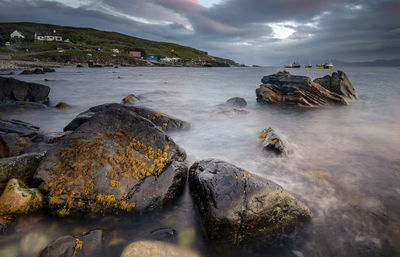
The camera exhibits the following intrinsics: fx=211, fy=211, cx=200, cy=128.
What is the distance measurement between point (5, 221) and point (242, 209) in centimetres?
375

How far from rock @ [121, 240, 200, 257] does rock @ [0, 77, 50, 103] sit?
1313 cm

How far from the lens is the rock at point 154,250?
290 cm

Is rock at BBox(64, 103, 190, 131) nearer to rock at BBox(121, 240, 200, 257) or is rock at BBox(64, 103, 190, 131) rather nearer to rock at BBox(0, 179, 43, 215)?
rock at BBox(0, 179, 43, 215)

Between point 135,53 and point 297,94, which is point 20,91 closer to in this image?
point 297,94

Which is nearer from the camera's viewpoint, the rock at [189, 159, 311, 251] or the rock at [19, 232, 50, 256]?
the rock at [19, 232, 50, 256]

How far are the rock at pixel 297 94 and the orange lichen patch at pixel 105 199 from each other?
13988 mm

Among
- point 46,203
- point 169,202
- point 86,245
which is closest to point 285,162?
point 169,202

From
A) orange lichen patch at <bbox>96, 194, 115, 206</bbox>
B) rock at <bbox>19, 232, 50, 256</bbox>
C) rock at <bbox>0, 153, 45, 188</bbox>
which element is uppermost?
rock at <bbox>0, 153, 45, 188</bbox>

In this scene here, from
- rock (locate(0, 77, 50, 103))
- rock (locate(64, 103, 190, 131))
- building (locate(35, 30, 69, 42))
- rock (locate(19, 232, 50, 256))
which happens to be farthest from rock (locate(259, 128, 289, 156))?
building (locate(35, 30, 69, 42))

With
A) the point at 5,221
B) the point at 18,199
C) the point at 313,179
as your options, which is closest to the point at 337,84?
the point at 313,179

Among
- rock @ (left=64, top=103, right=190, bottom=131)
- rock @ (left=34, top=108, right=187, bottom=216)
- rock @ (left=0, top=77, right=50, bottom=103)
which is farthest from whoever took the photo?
rock @ (left=0, top=77, right=50, bottom=103)

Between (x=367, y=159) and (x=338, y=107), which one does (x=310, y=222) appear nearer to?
(x=367, y=159)

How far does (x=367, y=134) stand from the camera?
9078mm

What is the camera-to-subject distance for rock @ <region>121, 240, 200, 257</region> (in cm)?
290
